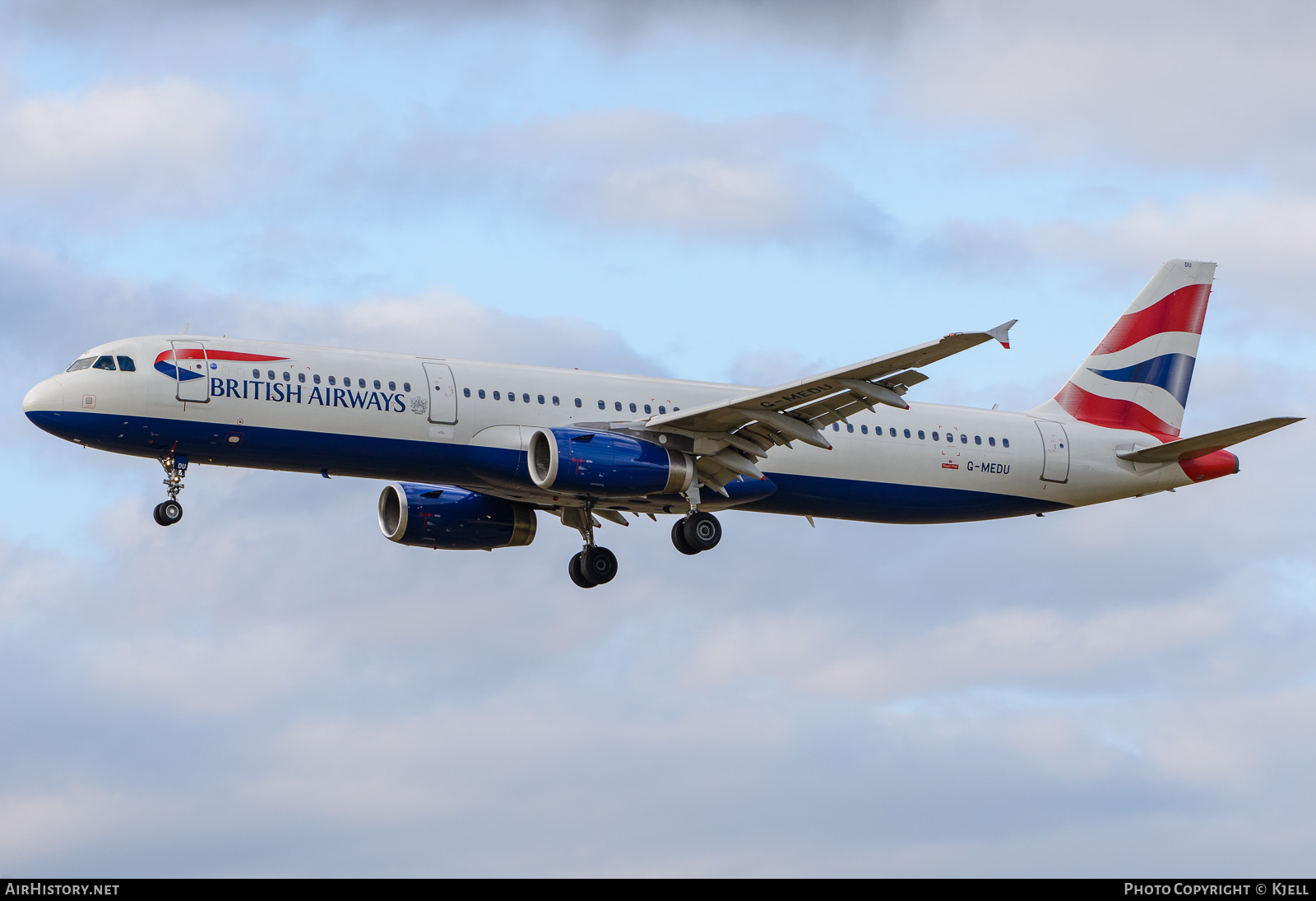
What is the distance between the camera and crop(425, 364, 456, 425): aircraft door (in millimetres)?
42156

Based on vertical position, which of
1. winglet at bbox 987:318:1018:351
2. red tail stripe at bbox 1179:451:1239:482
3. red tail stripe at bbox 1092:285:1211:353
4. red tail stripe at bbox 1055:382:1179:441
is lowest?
winglet at bbox 987:318:1018:351

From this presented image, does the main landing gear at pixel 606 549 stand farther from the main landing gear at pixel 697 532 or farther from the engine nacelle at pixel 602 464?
the engine nacelle at pixel 602 464

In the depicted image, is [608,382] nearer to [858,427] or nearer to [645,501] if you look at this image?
[645,501]

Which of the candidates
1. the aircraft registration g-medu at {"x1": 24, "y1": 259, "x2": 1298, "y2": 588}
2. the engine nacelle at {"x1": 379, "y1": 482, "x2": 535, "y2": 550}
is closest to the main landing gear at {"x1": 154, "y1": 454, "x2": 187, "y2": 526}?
the aircraft registration g-medu at {"x1": 24, "y1": 259, "x2": 1298, "y2": 588}

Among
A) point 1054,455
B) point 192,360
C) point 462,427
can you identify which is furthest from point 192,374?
point 1054,455

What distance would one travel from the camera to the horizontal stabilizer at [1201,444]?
4247 centimetres

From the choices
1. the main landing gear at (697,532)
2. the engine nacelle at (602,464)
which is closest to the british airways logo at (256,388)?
the engine nacelle at (602,464)

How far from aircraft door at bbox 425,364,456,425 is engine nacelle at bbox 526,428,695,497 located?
2114 mm

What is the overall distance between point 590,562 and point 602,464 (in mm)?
6517

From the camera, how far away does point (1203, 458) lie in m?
49.5

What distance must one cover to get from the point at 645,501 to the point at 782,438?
12.7 feet

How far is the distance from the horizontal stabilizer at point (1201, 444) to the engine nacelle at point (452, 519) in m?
17.2

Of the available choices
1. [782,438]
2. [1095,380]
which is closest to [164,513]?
[782,438]

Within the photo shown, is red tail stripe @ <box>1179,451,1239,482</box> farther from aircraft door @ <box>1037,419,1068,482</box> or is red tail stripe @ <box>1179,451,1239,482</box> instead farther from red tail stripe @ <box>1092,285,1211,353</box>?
red tail stripe @ <box>1092,285,1211,353</box>
